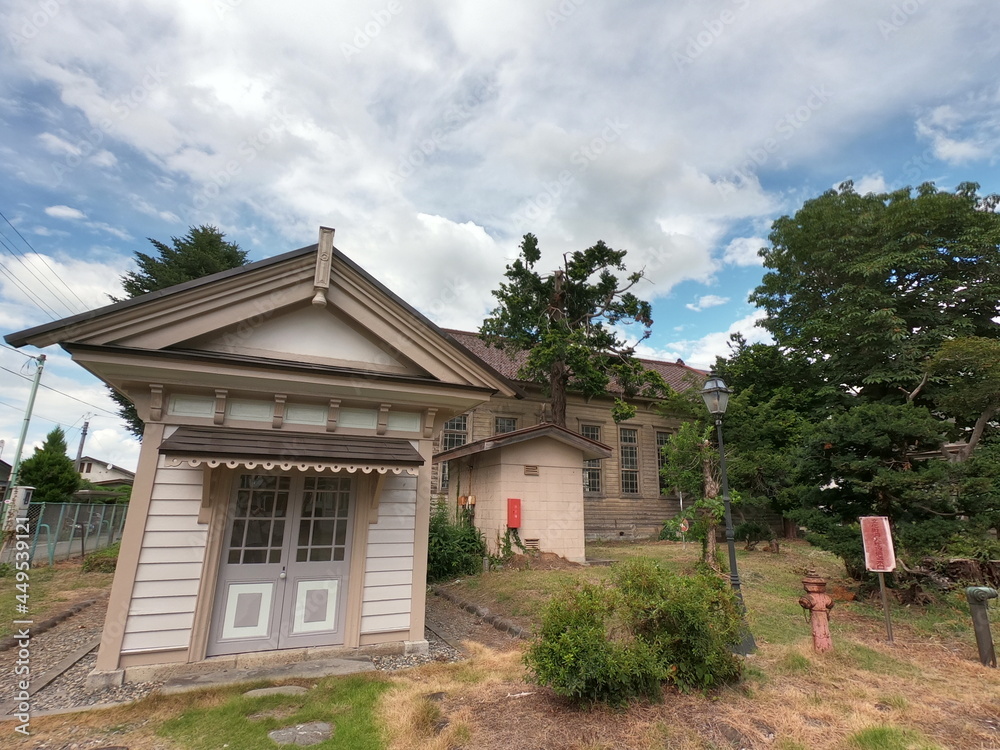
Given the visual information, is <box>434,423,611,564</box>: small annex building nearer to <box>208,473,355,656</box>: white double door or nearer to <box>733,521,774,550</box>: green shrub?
<box>733,521,774,550</box>: green shrub

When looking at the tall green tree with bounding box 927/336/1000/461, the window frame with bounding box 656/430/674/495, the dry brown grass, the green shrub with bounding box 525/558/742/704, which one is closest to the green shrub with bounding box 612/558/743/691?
the green shrub with bounding box 525/558/742/704

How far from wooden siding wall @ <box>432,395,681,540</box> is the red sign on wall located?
1255cm

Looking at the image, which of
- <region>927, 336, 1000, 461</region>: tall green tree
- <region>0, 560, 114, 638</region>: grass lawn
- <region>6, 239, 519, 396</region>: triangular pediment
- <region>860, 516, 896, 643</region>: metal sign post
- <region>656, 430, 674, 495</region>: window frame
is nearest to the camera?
<region>6, 239, 519, 396</region>: triangular pediment

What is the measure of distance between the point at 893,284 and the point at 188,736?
24.3 metres

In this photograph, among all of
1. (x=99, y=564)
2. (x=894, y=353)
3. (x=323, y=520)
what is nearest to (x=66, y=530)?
(x=99, y=564)

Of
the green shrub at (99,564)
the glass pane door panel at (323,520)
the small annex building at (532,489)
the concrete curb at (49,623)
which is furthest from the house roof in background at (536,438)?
the green shrub at (99,564)

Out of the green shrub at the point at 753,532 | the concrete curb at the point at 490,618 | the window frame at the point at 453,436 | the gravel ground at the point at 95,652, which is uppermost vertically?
the window frame at the point at 453,436

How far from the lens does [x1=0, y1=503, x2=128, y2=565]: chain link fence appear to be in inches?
523

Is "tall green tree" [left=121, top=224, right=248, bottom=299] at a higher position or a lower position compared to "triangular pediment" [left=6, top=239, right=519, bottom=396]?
higher

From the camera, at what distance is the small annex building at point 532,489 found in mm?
12469

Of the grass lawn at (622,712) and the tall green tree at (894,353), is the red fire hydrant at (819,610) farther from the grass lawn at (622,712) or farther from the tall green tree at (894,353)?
the tall green tree at (894,353)

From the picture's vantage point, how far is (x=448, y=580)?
11.4 metres

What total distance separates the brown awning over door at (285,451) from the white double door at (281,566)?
0.56 m

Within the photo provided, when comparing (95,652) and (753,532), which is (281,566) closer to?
(95,652)
